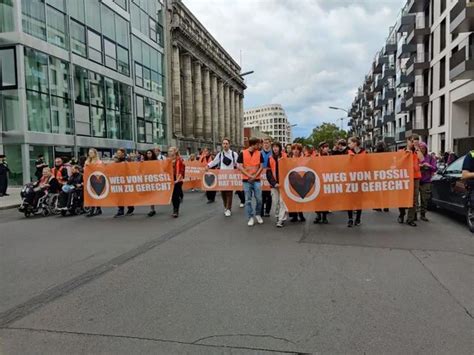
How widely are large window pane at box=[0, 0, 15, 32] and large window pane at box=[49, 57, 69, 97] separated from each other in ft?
8.58

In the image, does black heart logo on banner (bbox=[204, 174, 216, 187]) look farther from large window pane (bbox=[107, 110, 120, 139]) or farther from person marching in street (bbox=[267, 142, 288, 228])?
large window pane (bbox=[107, 110, 120, 139])

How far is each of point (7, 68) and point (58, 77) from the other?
303 cm

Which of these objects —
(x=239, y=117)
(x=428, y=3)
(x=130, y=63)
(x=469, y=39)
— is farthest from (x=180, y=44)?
(x=239, y=117)

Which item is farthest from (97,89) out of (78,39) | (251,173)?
(251,173)

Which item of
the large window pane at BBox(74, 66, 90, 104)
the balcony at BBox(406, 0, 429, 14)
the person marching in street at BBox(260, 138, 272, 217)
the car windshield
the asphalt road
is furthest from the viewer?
the balcony at BBox(406, 0, 429, 14)

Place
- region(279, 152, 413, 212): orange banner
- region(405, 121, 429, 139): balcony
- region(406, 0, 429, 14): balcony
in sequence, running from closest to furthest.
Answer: region(279, 152, 413, 212): orange banner, region(405, 121, 429, 139): balcony, region(406, 0, 429, 14): balcony

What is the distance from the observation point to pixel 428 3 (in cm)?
4009


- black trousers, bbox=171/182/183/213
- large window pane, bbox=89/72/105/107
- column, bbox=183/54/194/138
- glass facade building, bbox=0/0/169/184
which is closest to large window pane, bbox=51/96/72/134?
glass facade building, bbox=0/0/169/184

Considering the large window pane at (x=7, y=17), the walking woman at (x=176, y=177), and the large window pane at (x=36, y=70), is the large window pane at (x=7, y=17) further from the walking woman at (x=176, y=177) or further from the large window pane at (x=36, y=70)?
the walking woman at (x=176, y=177)

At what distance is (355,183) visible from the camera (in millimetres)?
8688

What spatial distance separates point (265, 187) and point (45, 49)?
1766 cm

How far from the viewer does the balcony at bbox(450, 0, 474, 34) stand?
24188 millimetres

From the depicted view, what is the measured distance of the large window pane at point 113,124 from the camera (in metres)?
29.1

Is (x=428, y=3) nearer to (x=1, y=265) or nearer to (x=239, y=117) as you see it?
(x=1, y=265)
